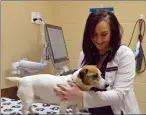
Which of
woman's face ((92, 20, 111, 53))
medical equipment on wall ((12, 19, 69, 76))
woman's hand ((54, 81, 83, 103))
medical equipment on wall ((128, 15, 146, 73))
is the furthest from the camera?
medical equipment on wall ((128, 15, 146, 73))

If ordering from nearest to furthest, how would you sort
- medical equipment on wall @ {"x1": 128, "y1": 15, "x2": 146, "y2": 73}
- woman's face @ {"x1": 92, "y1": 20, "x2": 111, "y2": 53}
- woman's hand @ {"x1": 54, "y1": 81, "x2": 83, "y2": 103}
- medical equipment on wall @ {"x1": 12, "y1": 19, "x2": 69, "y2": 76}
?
woman's hand @ {"x1": 54, "y1": 81, "x2": 83, "y2": 103}, woman's face @ {"x1": 92, "y1": 20, "x2": 111, "y2": 53}, medical equipment on wall @ {"x1": 12, "y1": 19, "x2": 69, "y2": 76}, medical equipment on wall @ {"x1": 128, "y1": 15, "x2": 146, "y2": 73}

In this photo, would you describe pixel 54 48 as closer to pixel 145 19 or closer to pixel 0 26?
pixel 0 26

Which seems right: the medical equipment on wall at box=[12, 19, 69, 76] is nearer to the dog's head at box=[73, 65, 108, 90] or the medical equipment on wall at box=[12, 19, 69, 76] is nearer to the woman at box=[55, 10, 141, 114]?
the woman at box=[55, 10, 141, 114]

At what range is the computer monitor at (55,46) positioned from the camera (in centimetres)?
201

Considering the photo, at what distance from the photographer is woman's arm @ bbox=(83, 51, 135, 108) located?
1062 mm

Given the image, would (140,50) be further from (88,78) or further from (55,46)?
(88,78)

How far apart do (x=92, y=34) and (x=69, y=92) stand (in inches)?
14.8

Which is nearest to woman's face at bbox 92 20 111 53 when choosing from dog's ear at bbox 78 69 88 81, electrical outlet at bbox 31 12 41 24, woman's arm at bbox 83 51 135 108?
woman's arm at bbox 83 51 135 108

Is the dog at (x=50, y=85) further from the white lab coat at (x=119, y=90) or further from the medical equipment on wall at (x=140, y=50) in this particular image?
the medical equipment on wall at (x=140, y=50)

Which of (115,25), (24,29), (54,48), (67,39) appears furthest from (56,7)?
(115,25)

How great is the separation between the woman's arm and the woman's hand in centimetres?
3

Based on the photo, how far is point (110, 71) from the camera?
4.06ft

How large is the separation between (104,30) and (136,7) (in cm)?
129

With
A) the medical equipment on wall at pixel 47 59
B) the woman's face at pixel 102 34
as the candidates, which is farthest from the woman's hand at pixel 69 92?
the medical equipment on wall at pixel 47 59
